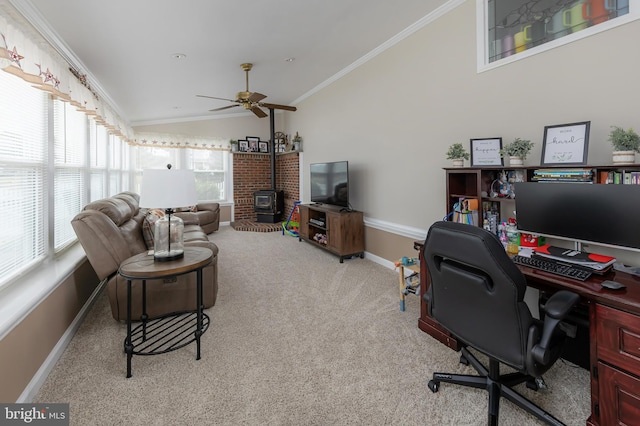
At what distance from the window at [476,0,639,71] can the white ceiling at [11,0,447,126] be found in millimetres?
585

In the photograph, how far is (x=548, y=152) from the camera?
80.4 inches

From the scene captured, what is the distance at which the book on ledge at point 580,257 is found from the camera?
1604 mm

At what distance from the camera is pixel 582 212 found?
1.73 metres

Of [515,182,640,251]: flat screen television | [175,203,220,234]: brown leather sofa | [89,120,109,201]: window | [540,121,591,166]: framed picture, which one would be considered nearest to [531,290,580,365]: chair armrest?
[515,182,640,251]: flat screen television

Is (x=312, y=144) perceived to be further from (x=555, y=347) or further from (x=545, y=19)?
(x=555, y=347)

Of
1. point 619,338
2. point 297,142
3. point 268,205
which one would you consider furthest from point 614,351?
point 268,205

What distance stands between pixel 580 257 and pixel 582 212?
262 mm

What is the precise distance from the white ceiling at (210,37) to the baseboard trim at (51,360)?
7.81ft

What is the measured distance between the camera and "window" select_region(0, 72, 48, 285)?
186 cm

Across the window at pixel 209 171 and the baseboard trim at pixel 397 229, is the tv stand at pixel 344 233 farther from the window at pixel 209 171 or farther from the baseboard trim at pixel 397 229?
the window at pixel 209 171

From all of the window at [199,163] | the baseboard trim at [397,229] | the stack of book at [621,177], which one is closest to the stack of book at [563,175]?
the stack of book at [621,177]

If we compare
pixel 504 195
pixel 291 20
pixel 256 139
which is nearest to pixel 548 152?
pixel 504 195

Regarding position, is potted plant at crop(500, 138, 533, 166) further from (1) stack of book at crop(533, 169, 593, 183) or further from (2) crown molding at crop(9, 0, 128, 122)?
(2) crown molding at crop(9, 0, 128, 122)

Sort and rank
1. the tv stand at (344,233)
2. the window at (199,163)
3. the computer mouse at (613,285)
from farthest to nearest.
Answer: the window at (199,163), the tv stand at (344,233), the computer mouse at (613,285)
